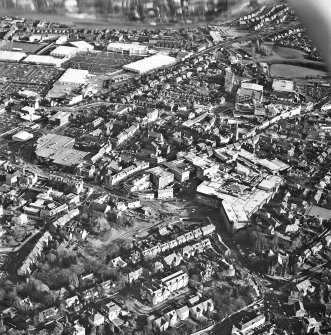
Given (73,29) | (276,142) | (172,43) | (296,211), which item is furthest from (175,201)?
(73,29)

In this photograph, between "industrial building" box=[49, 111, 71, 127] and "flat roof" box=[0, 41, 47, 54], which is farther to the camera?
"flat roof" box=[0, 41, 47, 54]

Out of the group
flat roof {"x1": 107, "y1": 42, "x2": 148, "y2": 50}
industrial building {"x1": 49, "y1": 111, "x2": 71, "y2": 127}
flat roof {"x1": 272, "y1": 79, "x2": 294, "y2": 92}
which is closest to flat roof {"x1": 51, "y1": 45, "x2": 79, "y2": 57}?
flat roof {"x1": 107, "y1": 42, "x2": 148, "y2": 50}

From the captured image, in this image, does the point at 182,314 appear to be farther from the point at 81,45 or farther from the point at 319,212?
the point at 81,45

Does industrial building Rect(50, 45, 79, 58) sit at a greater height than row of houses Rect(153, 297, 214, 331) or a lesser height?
greater

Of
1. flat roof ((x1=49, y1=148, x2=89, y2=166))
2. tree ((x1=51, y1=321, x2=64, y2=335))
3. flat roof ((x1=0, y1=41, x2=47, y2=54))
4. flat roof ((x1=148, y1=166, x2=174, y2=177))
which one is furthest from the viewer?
flat roof ((x1=0, y1=41, x2=47, y2=54))

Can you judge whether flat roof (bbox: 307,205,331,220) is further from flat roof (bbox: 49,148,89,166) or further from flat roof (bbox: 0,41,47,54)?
flat roof (bbox: 0,41,47,54)

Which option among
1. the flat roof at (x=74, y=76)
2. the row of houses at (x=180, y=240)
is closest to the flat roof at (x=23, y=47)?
the flat roof at (x=74, y=76)

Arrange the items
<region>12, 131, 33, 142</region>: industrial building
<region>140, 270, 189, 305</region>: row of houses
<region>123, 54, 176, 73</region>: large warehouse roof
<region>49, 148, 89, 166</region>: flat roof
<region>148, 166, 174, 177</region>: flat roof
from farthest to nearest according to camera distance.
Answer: <region>123, 54, 176, 73</region>: large warehouse roof < <region>12, 131, 33, 142</region>: industrial building < <region>49, 148, 89, 166</region>: flat roof < <region>148, 166, 174, 177</region>: flat roof < <region>140, 270, 189, 305</region>: row of houses

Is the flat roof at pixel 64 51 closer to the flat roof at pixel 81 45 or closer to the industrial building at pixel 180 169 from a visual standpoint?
the flat roof at pixel 81 45
